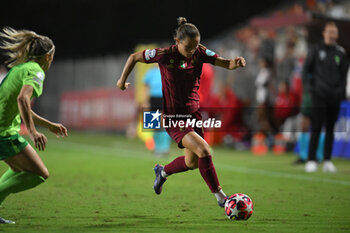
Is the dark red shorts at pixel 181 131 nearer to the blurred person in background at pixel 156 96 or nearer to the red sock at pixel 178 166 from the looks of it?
the red sock at pixel 178 166

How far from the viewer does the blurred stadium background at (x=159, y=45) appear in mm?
A: 14517

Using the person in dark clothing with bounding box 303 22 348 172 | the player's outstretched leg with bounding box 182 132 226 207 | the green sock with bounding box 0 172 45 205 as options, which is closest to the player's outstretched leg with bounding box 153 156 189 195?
the player's outstretched leg with bounding box 182 132 226 207

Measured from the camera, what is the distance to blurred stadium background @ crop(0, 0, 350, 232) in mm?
14517

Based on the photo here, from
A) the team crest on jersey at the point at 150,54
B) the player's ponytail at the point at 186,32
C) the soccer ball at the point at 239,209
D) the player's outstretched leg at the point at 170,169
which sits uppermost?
the player's ponytail at the point at 186,32

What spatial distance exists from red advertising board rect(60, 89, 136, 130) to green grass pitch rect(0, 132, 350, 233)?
10362 millimetres

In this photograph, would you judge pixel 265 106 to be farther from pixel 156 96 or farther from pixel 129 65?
pixel 129 65

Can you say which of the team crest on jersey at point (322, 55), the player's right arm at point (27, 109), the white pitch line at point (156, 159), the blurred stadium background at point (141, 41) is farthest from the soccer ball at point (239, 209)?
the blurred stadium background at point (141, 41)

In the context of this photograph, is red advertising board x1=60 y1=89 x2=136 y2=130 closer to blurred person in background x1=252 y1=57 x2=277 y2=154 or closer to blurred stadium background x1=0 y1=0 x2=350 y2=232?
blurred stadium background x1=0 y1=0 x2=350 y2=232

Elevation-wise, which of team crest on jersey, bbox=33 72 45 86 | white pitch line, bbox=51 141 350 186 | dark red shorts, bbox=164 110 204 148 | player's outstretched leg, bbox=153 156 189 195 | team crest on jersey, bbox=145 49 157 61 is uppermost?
team crest on jersey, bbox=145 49 157 61

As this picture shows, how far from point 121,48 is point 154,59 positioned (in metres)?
22.0

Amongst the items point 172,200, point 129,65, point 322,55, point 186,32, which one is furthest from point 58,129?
point 322,55

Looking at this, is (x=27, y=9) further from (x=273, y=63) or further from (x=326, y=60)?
(x=326, y=60)

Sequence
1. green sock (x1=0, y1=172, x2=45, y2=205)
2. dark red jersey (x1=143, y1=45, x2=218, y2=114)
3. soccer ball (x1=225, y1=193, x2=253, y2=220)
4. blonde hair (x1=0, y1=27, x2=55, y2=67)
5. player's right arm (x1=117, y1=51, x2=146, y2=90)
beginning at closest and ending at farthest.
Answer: green sock (x1=0, y1=172, x2=45, y2=205) → blonde hair (x1=0, y1=27, x2=55, y2=67) → soccer ball (x1=225, y1=193, x2=253, y2=220) → dark red jersey (x1=143, y1=45, x2=218, y2=114) → player's right arm (x1=117, y1=51, x2=146, y2=90)

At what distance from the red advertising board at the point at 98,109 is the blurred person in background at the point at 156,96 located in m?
8.27
